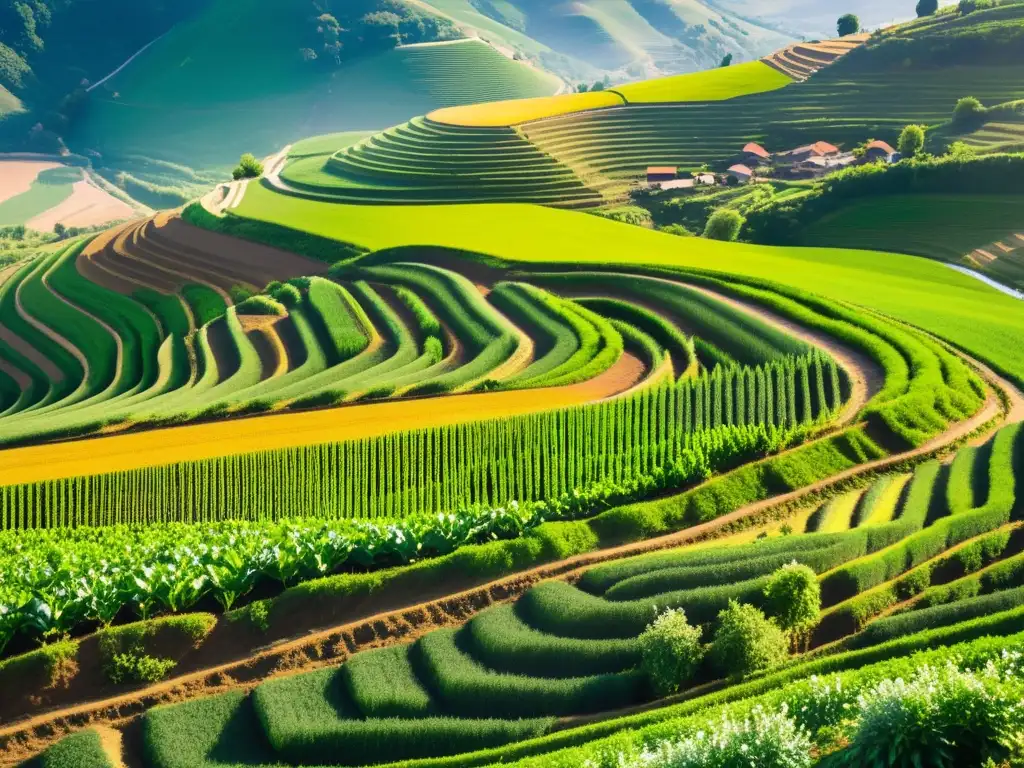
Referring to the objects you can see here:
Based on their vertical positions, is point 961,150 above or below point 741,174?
below

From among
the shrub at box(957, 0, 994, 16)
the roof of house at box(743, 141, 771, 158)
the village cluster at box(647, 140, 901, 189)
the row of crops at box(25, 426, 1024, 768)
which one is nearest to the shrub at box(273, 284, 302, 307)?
the village cluster at box(647, 140, 901, 189)

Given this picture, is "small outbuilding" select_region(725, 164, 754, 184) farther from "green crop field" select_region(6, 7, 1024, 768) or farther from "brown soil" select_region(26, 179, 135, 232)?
"brown soil" select_region(26, 179, 135, 232)

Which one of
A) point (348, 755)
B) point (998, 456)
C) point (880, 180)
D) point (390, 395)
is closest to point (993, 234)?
point (880, 180)

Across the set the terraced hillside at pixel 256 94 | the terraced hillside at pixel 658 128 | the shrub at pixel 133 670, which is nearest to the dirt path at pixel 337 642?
the shrub at pixel 133 670

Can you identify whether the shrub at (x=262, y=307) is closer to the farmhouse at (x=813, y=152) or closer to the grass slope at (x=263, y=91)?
the farmhouse at (x=813, y=152)

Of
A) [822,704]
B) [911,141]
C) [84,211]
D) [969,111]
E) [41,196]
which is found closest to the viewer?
[822,704]

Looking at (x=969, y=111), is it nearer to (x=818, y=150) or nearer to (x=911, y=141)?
(x=911, y=141)

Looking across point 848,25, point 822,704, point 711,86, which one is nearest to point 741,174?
point 711,86
